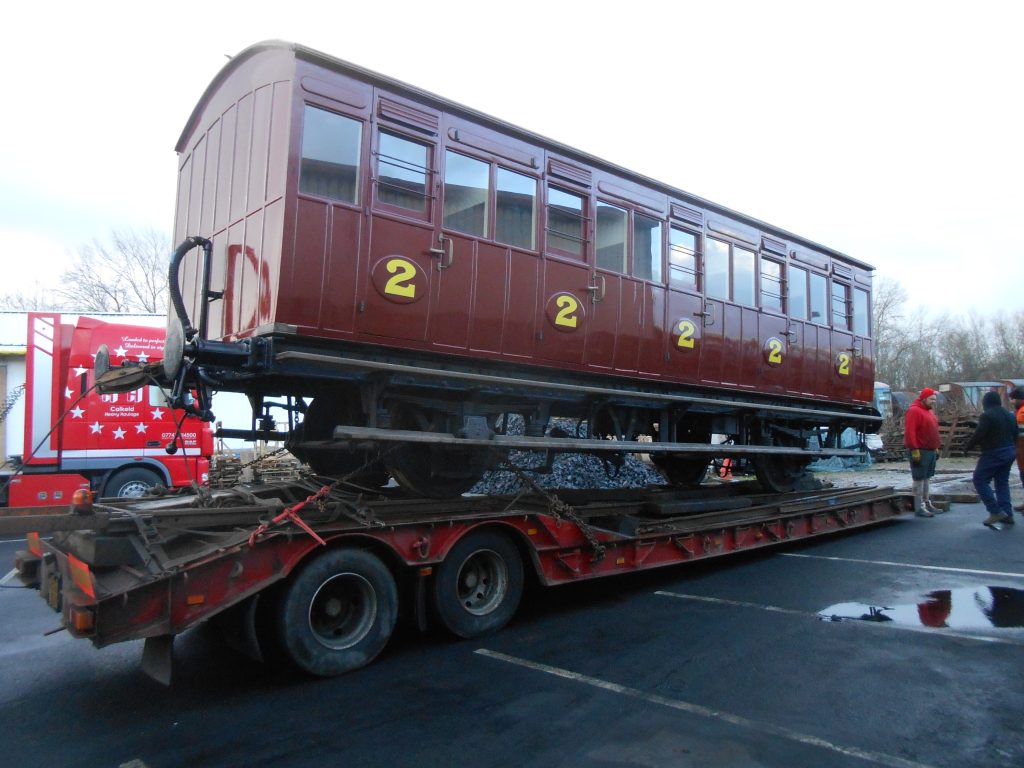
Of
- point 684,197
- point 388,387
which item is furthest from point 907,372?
point 388,387

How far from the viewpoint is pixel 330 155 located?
528 centimetres

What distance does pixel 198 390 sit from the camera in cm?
544

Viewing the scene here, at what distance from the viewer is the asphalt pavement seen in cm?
354

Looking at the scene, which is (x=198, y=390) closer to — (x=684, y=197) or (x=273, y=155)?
(x=273, y=155)

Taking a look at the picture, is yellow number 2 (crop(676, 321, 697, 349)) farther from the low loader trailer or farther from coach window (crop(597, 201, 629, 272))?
the low loader trailer

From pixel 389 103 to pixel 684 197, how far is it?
155 inches

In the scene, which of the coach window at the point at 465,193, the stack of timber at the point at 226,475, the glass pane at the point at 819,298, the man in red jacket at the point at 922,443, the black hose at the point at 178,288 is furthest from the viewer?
the man in red jacket at the point at 922,443

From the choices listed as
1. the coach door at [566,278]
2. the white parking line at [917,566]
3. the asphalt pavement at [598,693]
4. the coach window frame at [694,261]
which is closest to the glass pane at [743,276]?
the coach window frame at [694,261]

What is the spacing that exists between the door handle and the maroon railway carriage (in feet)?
0.04

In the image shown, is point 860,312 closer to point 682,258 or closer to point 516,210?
point 682,258

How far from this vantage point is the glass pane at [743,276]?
28.8 ft

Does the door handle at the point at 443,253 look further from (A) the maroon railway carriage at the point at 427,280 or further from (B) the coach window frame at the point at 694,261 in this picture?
(B) the coach window frame at the point at 694,261

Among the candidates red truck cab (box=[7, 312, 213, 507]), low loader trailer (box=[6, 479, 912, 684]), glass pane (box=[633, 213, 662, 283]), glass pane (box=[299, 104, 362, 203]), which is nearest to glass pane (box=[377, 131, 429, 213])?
glass pane (box=[299, 104, 362, 203])

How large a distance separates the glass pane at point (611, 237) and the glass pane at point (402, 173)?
6.99 feet
